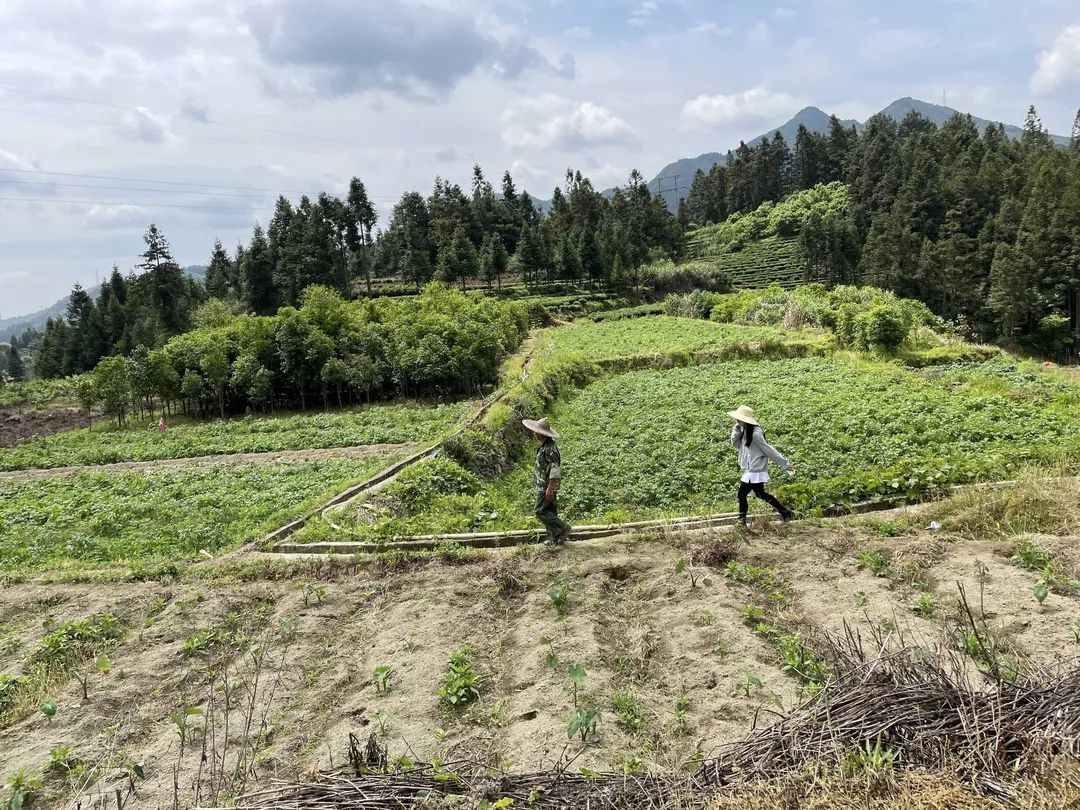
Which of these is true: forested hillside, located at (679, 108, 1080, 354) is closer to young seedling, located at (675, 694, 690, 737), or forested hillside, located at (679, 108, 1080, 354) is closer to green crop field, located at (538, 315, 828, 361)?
green crop field, located at (538, 315, 828, 361)

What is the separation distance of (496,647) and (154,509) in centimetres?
1380

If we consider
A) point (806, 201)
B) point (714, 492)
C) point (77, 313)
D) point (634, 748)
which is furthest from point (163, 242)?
point (806, 201)

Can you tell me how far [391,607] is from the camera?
7316 mm

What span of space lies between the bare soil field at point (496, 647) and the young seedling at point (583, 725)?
0.22ft

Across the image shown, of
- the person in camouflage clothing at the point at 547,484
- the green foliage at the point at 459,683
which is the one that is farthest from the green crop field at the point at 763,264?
the green foliage at the point at 459,683

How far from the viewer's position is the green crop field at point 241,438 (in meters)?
25.6

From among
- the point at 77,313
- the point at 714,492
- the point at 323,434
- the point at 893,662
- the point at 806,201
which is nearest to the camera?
the point at 893,662

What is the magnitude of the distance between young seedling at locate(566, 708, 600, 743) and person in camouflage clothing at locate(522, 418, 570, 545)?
4.05 m

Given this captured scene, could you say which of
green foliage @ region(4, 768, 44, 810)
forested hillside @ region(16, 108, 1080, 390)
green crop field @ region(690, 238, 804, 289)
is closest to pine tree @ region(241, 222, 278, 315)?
forested hillside @ region(16, 108, 1080, 390)

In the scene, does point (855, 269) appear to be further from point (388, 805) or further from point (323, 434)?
point (388, 805)

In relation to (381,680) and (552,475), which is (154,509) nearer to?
(552,475)

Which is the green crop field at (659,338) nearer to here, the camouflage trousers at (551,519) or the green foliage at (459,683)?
the camouflage trousers at (551,519)

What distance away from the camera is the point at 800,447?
43.0ft

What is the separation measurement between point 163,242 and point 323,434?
55.9m
